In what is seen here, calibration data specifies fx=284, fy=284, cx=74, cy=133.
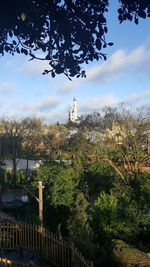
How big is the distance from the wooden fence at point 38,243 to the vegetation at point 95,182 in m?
1.15

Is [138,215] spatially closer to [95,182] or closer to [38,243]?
[38,243]

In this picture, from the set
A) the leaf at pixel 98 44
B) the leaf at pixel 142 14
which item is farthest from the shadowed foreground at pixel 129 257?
the leaf at pixel 142 14

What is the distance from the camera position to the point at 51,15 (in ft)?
9.98

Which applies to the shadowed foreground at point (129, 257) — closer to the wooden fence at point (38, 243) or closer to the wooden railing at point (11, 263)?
the wooden fence at point (38, 243)

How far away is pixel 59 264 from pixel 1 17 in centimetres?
746

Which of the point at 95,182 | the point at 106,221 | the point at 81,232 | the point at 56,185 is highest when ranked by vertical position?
the point at 56,185

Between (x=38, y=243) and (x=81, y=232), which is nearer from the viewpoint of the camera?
(x=38, y=243)

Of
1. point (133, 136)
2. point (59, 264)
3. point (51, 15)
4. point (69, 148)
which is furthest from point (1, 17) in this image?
point (69, 148)

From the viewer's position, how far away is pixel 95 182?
22.2m

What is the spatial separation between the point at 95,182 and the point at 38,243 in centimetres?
1307

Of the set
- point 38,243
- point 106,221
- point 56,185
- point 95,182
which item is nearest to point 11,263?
point 38,243

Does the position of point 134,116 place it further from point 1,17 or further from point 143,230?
point 1,17

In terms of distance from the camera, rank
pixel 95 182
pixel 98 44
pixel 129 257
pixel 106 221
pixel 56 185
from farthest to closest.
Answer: pixel 95 182, pixel 56 185, pixel 106 221, pixel 129 257, pixel 98 44

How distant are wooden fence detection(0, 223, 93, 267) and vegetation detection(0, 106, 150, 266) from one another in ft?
3.77
